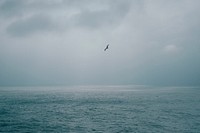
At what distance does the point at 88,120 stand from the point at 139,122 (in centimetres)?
1302

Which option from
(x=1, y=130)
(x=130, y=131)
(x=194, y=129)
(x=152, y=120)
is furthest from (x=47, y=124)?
(x=194, y=129)

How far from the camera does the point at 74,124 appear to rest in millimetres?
56312

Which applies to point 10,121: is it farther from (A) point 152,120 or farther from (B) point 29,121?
(A) point 152,120

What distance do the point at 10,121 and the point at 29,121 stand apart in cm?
460

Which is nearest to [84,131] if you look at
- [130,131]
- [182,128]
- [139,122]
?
[130,131]

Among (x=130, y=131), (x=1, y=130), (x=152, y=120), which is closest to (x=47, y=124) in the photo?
(x=1, y=130)

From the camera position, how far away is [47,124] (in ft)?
182

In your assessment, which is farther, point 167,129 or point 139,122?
point 139,122

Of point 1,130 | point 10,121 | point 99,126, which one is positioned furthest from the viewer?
point 10,121

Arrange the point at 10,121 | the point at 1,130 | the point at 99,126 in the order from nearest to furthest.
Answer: the point at 1,130 < the point at 99,126 < the point at 10,121

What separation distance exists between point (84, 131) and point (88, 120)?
1258 centimetres

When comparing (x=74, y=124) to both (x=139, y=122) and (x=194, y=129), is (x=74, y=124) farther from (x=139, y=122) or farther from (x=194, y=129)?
(x=194, y=129)

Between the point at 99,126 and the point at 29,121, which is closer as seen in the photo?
the point at 99,126

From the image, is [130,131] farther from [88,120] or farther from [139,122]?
[88,120]
